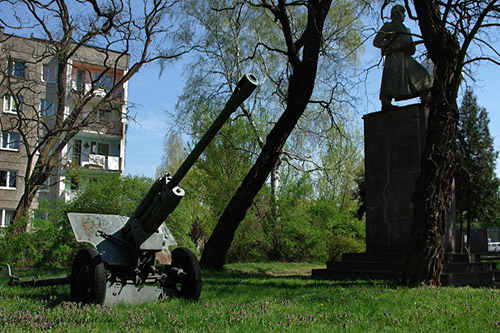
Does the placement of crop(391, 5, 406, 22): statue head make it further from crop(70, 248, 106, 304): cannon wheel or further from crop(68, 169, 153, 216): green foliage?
crop(70, 248, 106, 304): cannon wheel

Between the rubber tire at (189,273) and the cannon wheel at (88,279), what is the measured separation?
1.19 m

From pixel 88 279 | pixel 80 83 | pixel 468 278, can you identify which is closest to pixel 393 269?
pixel 468 278

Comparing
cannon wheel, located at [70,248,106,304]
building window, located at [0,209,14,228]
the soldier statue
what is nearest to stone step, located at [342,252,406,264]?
the soldier statue

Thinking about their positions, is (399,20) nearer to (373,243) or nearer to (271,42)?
(373,243)

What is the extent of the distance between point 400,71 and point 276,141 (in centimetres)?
341

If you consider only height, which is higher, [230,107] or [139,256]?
[230,107]

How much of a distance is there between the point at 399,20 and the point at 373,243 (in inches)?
217

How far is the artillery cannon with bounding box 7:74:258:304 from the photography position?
6.31 meters

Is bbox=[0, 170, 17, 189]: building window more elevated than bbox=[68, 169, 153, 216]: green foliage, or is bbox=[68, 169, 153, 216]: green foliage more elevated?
bbox=[0, 170, 17, 189]: building window

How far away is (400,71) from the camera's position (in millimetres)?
Answer: 12070

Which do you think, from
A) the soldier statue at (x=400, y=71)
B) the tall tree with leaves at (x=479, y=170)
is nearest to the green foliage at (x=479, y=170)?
the tall tree with leaves at (x=479, y=170)

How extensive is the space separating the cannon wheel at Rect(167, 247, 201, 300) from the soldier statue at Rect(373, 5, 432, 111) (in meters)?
6.80

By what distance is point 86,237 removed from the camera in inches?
269

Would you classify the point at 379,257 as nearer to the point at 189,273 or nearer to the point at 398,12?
the point at 189,273
